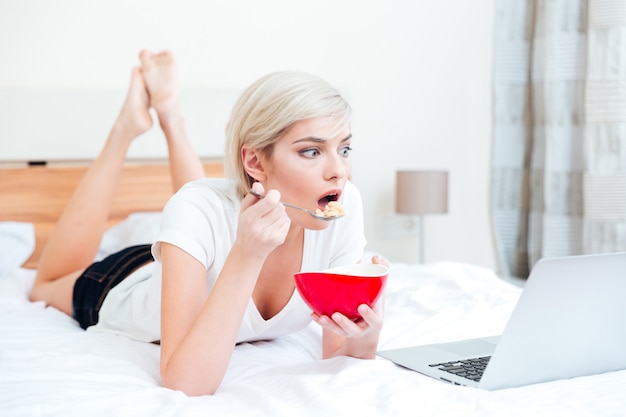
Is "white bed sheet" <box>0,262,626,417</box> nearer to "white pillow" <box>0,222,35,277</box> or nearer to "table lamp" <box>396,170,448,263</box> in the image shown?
"white pillow" <box>0,222,35,277</box>

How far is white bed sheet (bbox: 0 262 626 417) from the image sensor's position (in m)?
1.00

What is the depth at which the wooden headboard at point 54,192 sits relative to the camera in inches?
105

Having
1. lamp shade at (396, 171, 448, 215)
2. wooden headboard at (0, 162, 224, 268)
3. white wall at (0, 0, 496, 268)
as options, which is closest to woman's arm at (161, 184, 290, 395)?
wooden headboard at (0, 162, 224, 268)

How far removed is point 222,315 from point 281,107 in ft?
1.19

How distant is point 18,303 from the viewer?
1934mm

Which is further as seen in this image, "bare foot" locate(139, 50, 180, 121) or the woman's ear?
"bare foot" locate(139, 50, 180, 121)

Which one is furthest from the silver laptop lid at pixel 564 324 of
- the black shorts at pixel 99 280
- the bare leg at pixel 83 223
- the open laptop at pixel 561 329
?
the bare leg at pixel 83 223

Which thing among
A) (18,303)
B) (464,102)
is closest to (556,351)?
(18,303)

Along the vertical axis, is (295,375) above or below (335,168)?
below

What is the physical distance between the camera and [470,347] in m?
1.32

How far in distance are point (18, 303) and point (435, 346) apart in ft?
3.80

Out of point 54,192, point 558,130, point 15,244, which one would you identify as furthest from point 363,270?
point 558,130

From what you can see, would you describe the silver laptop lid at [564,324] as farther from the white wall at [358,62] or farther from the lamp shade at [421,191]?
the white wall at [358,62]

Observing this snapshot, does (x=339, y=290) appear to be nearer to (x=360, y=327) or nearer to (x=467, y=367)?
(x=360, y=327)
